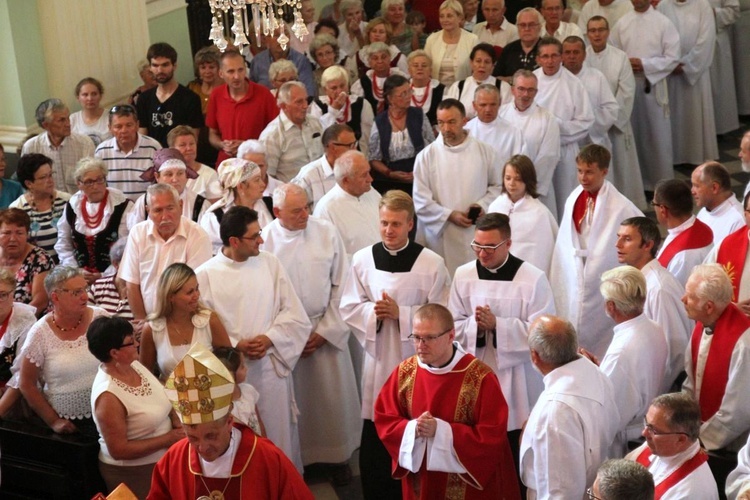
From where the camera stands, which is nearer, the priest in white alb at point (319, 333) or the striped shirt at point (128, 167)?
the priest in white alb at point (319, 333)

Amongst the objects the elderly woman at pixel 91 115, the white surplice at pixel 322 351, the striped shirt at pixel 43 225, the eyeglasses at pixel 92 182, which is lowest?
the white surplice at pixel 322 351

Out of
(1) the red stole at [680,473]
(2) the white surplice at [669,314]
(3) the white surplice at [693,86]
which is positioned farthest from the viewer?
(3) the white surplice at [693,86]

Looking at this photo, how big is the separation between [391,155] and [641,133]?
126 inches

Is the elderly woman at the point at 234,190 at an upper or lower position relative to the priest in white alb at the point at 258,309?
upper

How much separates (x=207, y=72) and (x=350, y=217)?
2.85 m

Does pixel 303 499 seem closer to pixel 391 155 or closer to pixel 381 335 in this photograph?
pixel 381 335

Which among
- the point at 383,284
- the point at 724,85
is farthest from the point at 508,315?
the point at 724,85

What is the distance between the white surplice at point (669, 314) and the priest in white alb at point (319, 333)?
170 centimetres

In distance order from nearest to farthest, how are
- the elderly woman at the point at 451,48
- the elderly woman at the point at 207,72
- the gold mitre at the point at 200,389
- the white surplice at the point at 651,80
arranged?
the gold mitre at the point at 200,389 → the elderly woman at the point at 207,72 → the elderly woman at the point at 451,48 → the white surplice at the point at 651,80

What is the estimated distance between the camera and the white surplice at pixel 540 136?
27.6ft

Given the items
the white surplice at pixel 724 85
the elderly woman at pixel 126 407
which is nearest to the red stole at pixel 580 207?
the elderly woman at pixel 126 407

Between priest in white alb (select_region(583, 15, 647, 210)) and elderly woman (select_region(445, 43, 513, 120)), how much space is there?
99 centimetres

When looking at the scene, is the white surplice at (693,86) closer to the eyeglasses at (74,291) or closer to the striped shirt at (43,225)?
the striped shirt at (43,225)

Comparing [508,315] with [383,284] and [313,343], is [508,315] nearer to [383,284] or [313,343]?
[383,284]
